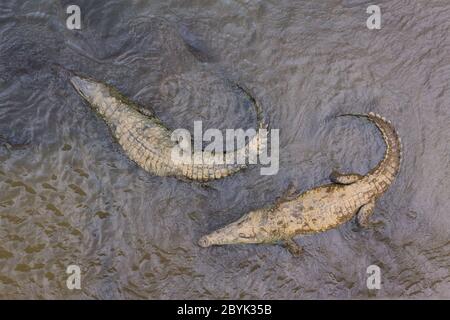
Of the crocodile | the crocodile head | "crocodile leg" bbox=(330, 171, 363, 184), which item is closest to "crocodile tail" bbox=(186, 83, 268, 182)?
the crocodile

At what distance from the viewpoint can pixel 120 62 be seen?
20.7ft

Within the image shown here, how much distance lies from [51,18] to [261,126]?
277cm

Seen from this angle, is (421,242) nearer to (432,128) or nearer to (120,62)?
(432,128)

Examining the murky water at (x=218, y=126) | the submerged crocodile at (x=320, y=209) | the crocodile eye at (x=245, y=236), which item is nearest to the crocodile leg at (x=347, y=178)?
the submerged crocodile at (x=320, y=209)

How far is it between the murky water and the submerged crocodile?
0.50 feet

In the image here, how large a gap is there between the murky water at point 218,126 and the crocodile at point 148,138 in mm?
159

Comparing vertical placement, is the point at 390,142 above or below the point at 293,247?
above

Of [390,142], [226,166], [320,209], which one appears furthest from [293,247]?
[390,142]

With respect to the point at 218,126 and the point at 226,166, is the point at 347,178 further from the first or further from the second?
the point at 218,126

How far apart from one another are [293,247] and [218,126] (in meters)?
1.62

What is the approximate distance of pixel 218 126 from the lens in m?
6.23

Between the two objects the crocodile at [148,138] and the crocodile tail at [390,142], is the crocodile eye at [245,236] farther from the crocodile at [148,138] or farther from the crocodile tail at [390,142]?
the crocodile tail at [390,142]

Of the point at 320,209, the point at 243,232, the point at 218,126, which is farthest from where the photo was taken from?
the point at 218,126

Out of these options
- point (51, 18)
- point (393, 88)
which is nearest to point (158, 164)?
point (51, 18)
